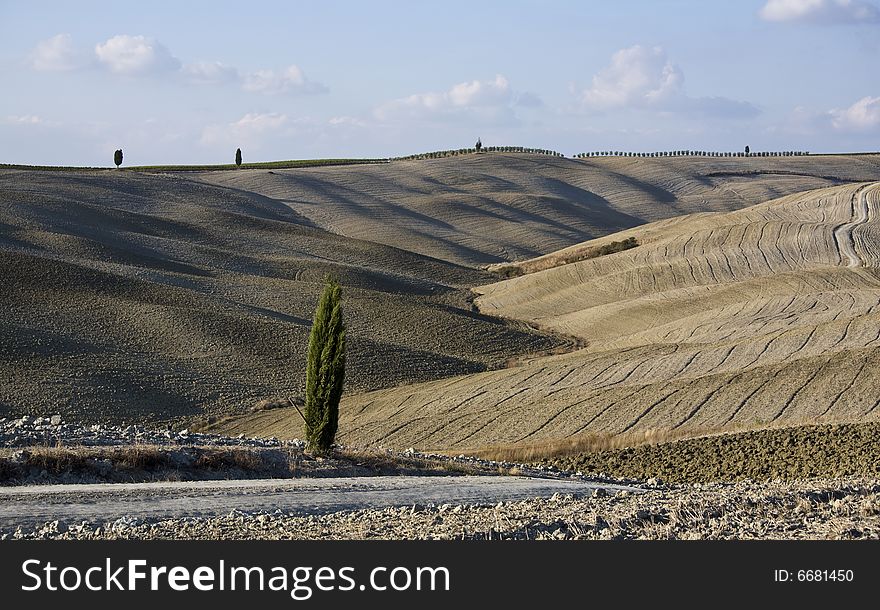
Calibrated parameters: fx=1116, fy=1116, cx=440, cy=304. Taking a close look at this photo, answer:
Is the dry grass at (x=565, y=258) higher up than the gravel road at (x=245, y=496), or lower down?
higher up

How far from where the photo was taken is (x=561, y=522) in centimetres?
1351

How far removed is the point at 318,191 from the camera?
120 metres

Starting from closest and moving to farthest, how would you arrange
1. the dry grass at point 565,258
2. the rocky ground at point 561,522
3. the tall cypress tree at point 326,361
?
the rocky ground at point 561,522 → the tall cypress tree at point 326,361 → the dry grass at point 565,258

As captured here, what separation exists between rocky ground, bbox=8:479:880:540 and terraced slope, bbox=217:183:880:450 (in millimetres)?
13174

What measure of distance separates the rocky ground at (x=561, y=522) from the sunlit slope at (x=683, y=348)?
13346mm

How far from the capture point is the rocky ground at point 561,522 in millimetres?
12492

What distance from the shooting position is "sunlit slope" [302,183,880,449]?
99.0ft

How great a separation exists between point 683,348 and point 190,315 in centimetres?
1975

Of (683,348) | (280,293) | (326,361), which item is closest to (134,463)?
(326,361)

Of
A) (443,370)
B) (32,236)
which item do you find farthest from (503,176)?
(443,370)

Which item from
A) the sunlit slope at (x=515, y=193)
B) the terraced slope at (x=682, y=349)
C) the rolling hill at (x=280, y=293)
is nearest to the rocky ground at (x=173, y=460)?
the terraced slope at (x=682, y=349)

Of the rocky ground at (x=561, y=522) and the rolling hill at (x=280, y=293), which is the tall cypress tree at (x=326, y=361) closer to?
the rocky ground at (x=561, y=522)

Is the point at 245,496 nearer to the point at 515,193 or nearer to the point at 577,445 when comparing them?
the point at 577,445

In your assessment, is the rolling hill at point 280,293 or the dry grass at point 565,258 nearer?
the rolling hill at point 280,293
